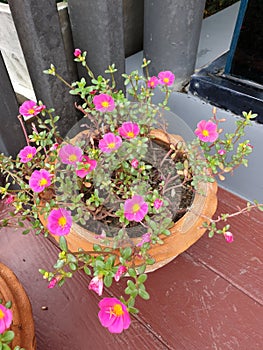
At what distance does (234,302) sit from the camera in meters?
0.83

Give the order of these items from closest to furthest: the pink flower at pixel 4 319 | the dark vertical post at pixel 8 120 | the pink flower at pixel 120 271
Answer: the pink flower at pixel 4 319 < the pink flower at pixel 120 271 < the dark vertical post at pixel 8 120

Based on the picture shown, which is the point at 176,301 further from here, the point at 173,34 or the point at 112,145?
the point at 173,34

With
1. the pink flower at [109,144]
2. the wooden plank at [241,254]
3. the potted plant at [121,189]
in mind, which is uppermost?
the pink flower at [109,144]

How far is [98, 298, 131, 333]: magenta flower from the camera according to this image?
20.5 inches

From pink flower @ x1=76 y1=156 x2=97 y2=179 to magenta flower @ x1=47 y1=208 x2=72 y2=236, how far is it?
105 mm

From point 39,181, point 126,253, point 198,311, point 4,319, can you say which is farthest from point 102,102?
point 198,311

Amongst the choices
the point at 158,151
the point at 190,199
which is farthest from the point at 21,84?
the point at 190,199

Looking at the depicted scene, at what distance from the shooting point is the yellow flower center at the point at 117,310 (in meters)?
0.52

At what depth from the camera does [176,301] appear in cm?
84

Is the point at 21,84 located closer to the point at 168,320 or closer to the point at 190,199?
the point at 190,199

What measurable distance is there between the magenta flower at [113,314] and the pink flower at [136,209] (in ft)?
0.48

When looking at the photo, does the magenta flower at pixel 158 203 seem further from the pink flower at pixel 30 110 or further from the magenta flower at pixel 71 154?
the pink flower at pixel 30 110

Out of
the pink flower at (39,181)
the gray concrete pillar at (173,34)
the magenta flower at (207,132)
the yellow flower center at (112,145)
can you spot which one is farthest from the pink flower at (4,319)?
the gray concrete pillar at (173,34)

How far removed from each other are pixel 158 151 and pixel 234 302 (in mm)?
422
